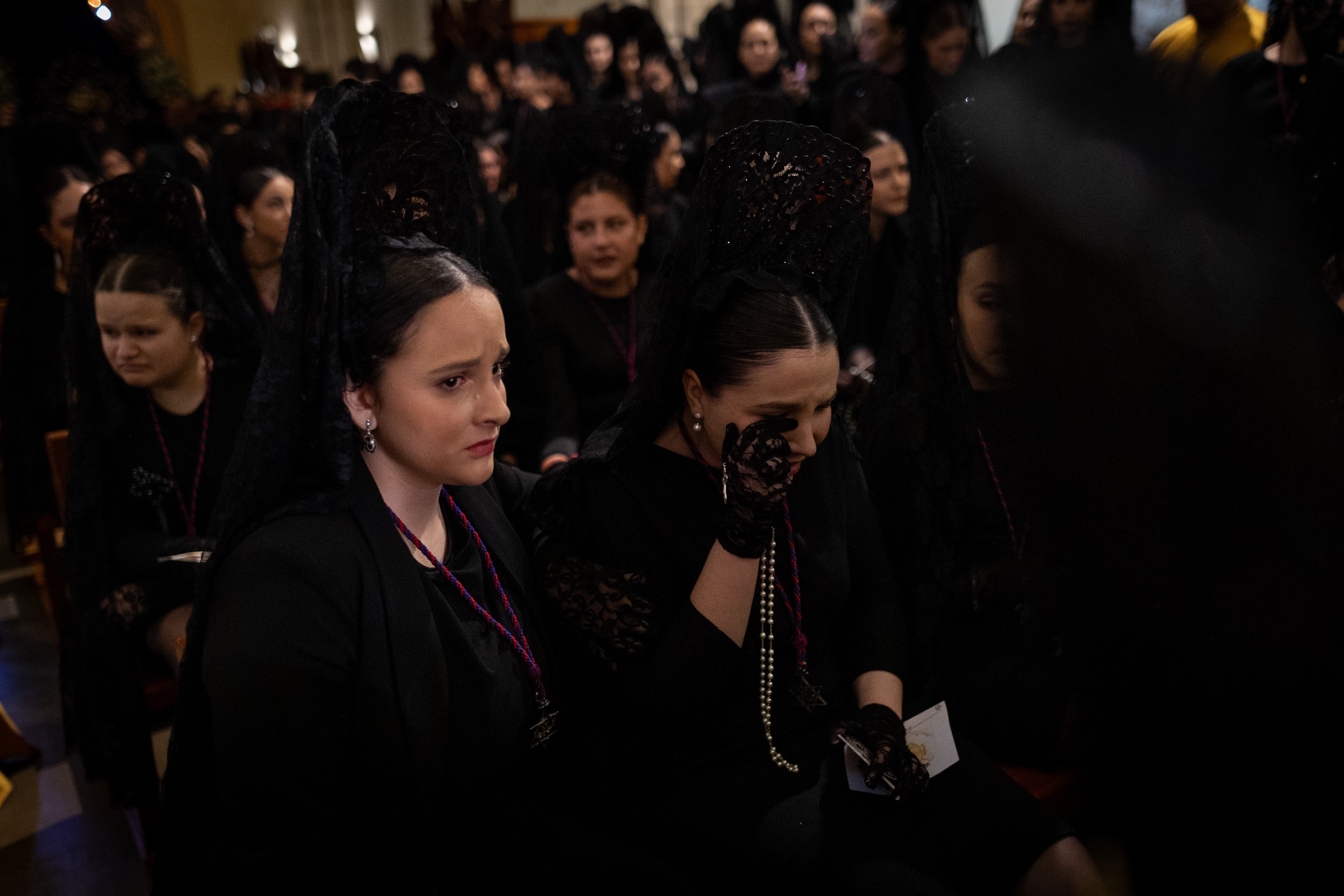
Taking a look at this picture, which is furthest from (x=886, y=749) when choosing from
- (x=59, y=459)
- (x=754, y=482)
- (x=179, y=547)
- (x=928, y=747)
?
(x=59, y=459)

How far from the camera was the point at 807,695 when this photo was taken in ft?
5.23

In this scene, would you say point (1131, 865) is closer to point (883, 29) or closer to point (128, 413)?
point (128, 413)

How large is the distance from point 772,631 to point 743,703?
0.15 metres

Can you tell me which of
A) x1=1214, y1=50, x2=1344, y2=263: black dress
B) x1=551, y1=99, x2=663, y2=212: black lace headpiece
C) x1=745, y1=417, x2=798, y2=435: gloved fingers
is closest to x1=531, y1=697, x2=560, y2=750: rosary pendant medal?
x1=745, y1=417, x2=798, y2=435: gloved fingers

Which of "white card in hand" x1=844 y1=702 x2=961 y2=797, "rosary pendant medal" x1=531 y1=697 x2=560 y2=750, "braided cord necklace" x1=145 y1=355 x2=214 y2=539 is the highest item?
"braided cord necklace" x1=145 y1=355 x2=214 y2=539

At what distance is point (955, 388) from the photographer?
1.77 m

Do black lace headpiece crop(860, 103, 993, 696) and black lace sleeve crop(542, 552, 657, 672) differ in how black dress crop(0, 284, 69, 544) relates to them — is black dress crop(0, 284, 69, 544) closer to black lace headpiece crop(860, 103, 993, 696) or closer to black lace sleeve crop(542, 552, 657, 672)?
black lace sleeve crop(542, 552, 657, 672)

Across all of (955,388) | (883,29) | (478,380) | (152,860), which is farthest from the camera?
(883,29)

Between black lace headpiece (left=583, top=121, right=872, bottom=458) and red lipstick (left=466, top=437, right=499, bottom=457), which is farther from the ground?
black lace headpiece (left=583, top=121, right=872, bottom=458)

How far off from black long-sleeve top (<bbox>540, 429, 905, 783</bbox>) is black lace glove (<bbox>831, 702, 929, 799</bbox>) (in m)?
0.10

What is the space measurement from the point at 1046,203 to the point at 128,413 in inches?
92.0

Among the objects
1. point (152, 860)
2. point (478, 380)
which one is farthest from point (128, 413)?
point (478, 380)

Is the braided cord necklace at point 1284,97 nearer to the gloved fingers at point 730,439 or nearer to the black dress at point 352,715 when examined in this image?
the gloved fingers at point 730,439

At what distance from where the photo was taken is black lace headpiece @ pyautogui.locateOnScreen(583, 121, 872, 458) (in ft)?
4.89
